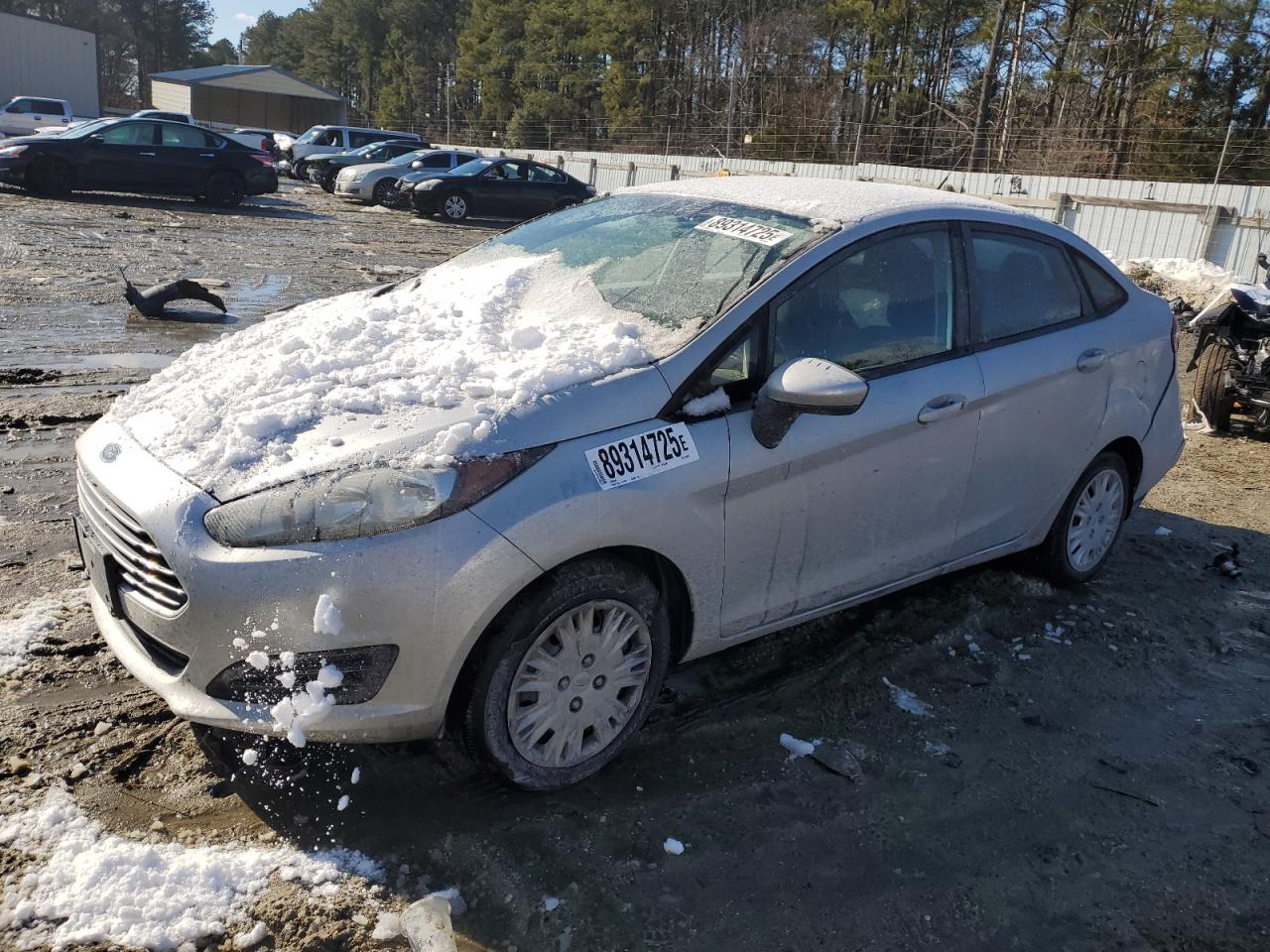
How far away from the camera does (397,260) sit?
49.6ft

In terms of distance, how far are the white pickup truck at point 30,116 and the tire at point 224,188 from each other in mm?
17884

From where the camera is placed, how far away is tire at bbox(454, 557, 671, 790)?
2775 millimetres

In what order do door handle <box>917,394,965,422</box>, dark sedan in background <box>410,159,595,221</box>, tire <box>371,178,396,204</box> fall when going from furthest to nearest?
tire <box>371,178,396,204</box> → dark sedan in background <box>410,159,595,221</box> → door handle <box>917,394,965,422</box>

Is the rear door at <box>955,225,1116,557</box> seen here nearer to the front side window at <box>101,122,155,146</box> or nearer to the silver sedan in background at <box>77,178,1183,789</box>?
the silver sedan in background at <box>77,178,1183,789</box>

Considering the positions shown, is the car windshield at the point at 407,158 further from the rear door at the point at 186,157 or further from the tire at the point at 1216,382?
the tire at the point at 1216,382

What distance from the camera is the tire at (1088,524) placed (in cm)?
458

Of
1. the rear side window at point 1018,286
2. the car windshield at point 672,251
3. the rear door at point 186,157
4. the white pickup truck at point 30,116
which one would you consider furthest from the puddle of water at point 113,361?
the white pickup truck at point 30,116

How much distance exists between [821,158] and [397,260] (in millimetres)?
24422

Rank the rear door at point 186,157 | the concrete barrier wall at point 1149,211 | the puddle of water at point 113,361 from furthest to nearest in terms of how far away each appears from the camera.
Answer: the rear door at point 186,157 → the concrete barrier wall at point 1149,211 → the puddle of water at point 113,361

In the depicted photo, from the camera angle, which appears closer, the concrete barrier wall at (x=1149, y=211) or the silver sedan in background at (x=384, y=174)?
the concrete barrier wall at (x=1149, y=211)

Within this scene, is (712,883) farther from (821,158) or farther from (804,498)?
(821,158)

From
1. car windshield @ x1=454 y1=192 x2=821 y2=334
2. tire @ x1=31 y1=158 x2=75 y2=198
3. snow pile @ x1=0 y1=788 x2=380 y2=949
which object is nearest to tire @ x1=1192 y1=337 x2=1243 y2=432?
car windshield @ x1=454 y1=192 x2=821 y2=334

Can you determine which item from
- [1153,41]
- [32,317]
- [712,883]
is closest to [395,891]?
[712,883]

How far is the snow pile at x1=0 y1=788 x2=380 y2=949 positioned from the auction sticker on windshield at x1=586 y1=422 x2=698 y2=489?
3.91 ft
